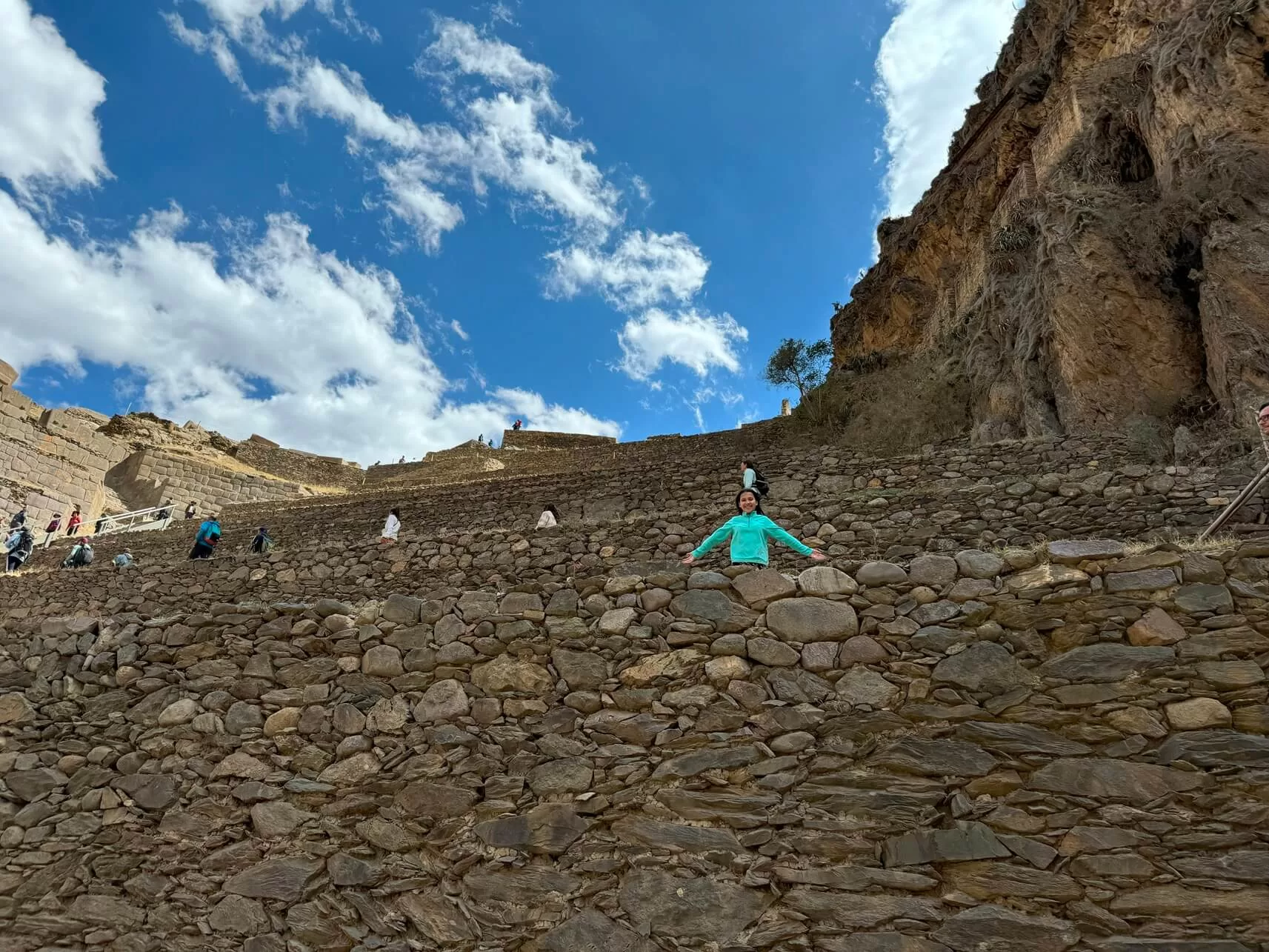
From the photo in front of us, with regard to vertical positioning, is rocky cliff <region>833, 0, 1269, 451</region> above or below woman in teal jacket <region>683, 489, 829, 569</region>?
Answer: above

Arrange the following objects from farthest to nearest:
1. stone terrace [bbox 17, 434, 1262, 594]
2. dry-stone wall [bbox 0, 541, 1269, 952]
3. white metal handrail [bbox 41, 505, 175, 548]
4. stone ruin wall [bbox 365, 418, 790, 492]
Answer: stone ruin wall [bbox 365, 418, 790, 492] < white metal handrail [bbox 41, 505, 175, 548] < stone terrace [bbox 17, 434, 1262, 594] < dry-stone wall [bbox 0, 541, 1269, 952]

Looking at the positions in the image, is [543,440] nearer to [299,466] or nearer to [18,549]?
[299,466]

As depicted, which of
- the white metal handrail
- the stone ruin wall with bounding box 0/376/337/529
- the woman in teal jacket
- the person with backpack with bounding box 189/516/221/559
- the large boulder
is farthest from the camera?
the stone ruin wall with bounding box 0/376/337/529

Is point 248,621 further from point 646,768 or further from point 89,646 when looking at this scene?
point 646,768

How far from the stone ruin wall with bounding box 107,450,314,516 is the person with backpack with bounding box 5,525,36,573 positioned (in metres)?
10.1

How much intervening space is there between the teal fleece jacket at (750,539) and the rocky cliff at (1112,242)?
9131 millimetres

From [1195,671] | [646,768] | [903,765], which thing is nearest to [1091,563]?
[1195,671]

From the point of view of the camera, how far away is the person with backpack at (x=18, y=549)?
1549 cm

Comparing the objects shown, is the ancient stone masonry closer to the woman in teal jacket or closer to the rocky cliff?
the woman in teal jacket

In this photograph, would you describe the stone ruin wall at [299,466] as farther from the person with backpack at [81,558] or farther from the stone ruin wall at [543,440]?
the person with backpack at [81,558]

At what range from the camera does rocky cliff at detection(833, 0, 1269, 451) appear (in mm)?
11383

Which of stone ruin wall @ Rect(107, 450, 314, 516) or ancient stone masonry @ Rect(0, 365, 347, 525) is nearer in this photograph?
ancient stone masonry @ Rect(0, 365, 347, 525)

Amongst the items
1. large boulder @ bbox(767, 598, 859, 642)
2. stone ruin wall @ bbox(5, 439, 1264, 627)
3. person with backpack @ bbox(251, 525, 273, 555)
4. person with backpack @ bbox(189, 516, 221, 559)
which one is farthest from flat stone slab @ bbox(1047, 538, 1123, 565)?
person with backpack @ bbox(251, 525, 273, 555)

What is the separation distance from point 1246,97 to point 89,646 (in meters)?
19.6
